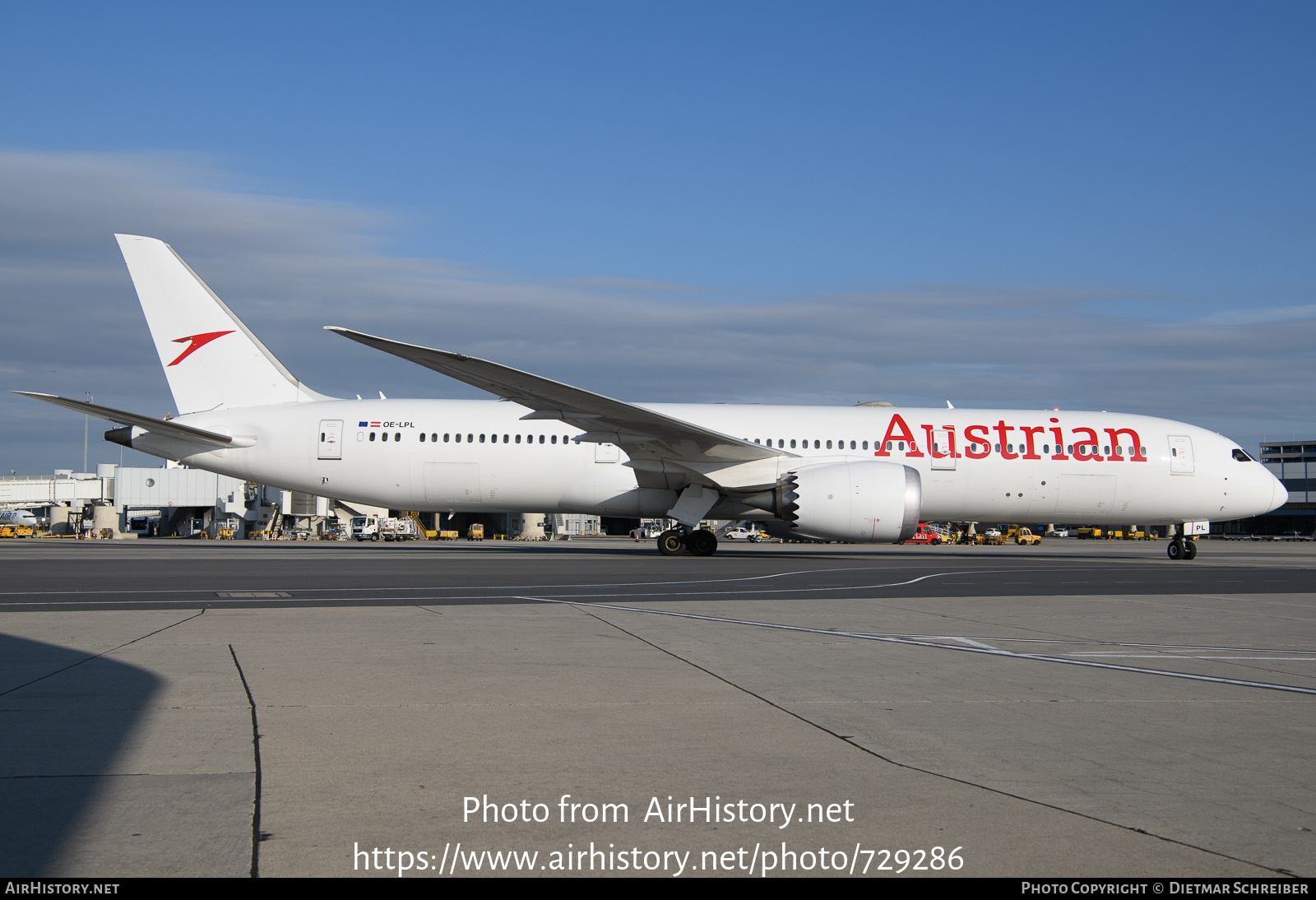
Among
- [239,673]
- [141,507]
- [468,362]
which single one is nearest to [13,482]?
[141,507]

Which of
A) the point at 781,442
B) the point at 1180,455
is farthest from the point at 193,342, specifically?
the point at 1180,455

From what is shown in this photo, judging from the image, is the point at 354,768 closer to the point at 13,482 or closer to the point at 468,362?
the point at 468,362

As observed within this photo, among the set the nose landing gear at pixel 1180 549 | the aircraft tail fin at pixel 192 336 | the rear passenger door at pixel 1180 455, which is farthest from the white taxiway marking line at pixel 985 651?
the nose landing gear at pixel 1180 549

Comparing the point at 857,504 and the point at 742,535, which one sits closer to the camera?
the point at 857,504

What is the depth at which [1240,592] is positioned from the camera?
13.3 m

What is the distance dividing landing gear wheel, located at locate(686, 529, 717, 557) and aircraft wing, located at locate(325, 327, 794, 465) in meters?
2.11

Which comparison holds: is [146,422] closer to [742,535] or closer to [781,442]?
[781,442]

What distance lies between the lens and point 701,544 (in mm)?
22906

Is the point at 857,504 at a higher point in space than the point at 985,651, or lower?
higher

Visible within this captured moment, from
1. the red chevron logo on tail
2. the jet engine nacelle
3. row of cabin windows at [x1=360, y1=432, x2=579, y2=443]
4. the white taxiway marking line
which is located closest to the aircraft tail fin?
the red chevron logo on tail

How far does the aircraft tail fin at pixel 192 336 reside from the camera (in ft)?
78.9

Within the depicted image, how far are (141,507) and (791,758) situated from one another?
6836 cm

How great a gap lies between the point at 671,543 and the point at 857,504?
4894mm

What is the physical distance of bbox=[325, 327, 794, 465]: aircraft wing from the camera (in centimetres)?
1808
